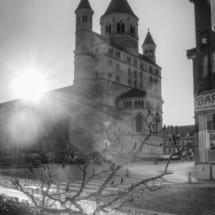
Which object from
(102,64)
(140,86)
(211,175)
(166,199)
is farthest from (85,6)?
(166,199)

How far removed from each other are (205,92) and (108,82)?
139 feet

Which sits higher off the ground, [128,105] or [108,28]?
[108,28]

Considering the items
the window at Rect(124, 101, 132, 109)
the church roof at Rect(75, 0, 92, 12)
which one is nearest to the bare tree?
the window at Rect(124, 101, 132, 109)

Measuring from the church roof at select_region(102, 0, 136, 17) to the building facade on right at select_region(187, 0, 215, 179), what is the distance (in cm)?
4818

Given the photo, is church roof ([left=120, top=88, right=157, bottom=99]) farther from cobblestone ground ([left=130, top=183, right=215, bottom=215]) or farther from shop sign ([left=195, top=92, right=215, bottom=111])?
cobblestone ground ([left=130, top=183, right=215, bottom=215])

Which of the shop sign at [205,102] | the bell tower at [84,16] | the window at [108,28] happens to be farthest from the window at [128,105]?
the shop sign at [205,102]

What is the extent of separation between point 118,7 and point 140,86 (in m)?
18.5

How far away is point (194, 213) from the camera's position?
7105 millimetres

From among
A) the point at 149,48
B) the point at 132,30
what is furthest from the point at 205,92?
the point at 149,48

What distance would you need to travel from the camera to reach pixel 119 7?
2527 inches

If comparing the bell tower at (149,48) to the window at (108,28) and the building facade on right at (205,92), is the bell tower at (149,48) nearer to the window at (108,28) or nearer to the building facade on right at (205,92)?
the window at (108,28)

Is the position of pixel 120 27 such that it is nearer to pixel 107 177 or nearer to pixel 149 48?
pixel 149 48

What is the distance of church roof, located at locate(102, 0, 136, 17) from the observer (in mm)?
63675

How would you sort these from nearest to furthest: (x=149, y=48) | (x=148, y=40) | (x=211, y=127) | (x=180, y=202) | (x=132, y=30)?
(x=180, y=202), (x=211, y=127), (x=132, y=30), (x=149, y=48), (x=148, y=40)
